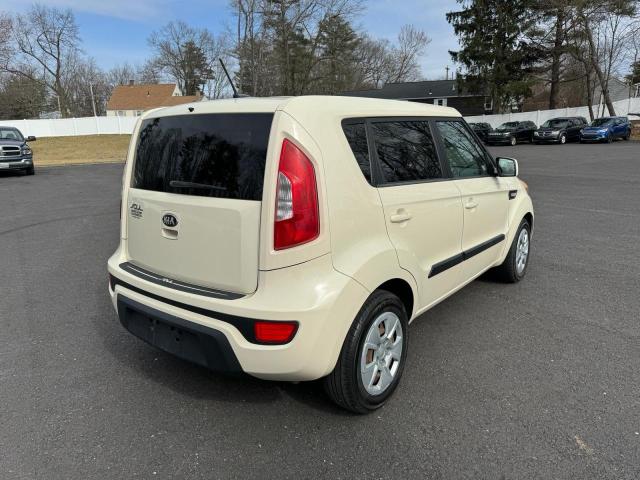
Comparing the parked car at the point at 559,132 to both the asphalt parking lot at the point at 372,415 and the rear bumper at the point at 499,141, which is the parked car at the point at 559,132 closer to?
the rear bumper at the point at 499,141

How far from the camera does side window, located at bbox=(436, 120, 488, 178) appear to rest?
3492 mm

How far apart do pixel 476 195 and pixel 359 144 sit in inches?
57.5

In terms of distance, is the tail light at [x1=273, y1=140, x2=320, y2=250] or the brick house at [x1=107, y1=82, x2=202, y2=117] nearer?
the tail light at [x1=273, y1=140, x2=320, y2=250]

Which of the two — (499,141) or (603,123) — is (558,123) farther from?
(499,141)

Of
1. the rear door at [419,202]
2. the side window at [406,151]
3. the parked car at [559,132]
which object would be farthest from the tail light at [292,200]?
the parked car at [559,132]

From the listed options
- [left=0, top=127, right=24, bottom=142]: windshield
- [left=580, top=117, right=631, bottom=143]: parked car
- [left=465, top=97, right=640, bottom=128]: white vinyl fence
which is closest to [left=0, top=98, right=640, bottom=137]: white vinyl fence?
[left=465, top=97, right=640, bottom=128]: white vinyl fence

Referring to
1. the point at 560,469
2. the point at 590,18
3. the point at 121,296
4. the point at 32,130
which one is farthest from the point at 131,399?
the point at 32,130

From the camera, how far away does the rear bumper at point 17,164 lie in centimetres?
1678

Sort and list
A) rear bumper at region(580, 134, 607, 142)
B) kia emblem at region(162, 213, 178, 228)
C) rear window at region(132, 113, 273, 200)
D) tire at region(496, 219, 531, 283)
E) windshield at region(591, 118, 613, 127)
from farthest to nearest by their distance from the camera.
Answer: windshield at region(591, 118, 613, 127) < rear bumper at region(580, 134, 607, 142) < tire at region(496, 219, 531, 283) < kia emblem at region(162, 213, 178, 228) < rear window at region(132, 113, 273, 200)

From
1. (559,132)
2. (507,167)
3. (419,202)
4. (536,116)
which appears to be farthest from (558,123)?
(419,202)

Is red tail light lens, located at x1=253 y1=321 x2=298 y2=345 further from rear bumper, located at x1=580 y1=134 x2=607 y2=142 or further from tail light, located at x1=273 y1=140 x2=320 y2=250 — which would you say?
rear bumper, located at x1=580 y1=134 x2=607 y2=142

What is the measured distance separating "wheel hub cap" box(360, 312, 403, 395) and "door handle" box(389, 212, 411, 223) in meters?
0.55

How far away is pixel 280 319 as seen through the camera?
2.22 m

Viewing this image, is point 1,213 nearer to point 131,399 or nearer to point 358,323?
point 131,399
